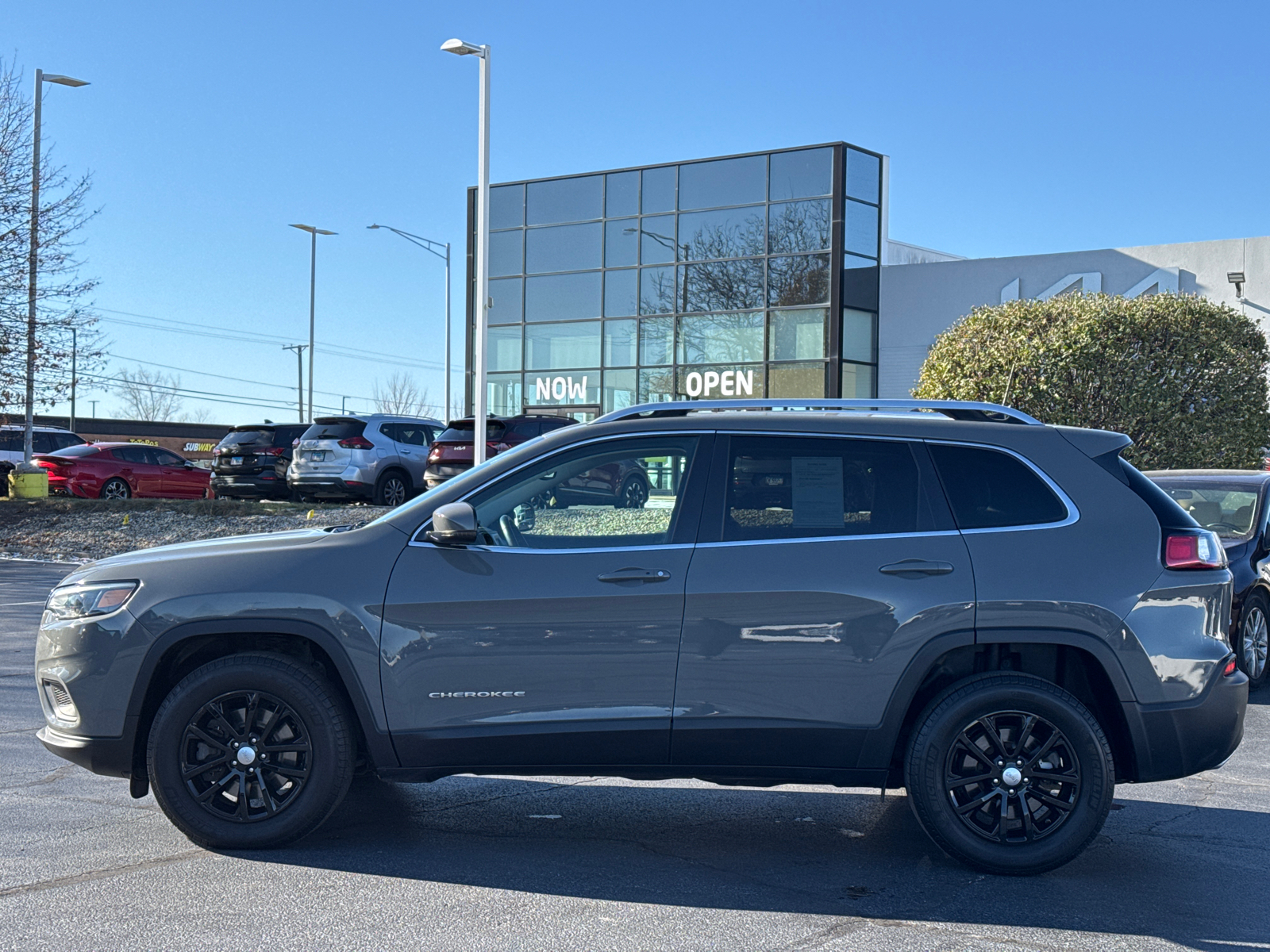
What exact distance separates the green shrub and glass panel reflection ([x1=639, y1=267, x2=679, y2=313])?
13360 mm

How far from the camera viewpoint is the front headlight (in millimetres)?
5145

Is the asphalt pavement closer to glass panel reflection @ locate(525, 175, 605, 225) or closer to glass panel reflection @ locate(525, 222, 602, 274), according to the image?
glass panel reflection @ locate(525, 222, 602, 274)

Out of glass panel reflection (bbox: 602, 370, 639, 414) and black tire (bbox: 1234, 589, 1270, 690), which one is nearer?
black tire (bbox: 1234, 589, 1270, 690)

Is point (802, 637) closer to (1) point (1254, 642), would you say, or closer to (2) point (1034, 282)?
(1) point (1254, 642)

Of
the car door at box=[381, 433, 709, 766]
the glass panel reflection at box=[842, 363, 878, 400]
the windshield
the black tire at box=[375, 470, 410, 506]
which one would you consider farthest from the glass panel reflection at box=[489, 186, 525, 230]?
the car door at box=[381, 433, 709, 766]

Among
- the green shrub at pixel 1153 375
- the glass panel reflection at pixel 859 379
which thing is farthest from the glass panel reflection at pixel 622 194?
the green shrub at pixel 1153 375

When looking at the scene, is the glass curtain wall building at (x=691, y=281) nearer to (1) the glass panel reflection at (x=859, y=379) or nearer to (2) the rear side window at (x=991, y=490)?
(1) the glass panel reflection at (x=859, y=379)

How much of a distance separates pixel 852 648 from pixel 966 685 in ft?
1.61

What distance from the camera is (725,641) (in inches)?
194

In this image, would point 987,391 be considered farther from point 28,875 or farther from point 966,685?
point 28,875

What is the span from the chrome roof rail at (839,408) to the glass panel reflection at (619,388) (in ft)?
93.0

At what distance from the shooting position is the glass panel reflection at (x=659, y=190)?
109 feet

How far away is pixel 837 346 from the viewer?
104ft

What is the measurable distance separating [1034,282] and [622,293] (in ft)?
33.5
